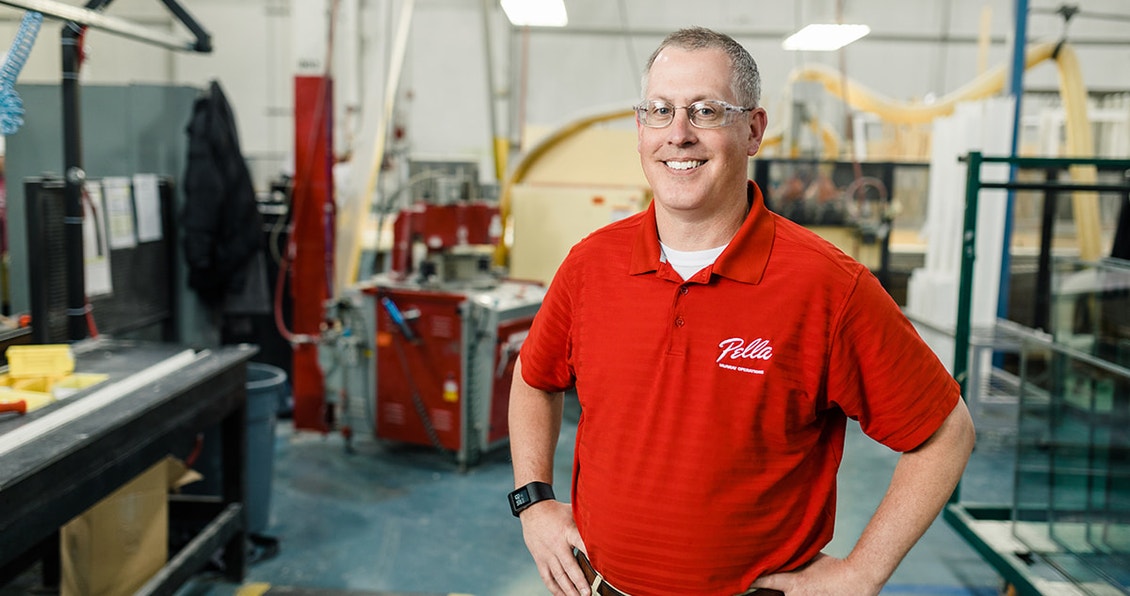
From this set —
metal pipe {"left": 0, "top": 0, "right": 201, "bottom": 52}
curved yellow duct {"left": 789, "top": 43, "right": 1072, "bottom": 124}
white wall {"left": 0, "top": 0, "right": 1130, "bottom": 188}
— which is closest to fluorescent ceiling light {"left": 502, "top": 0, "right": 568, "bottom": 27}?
metal pipe {"left": 0, "top": 0, "right": 201, "bottom": 52}

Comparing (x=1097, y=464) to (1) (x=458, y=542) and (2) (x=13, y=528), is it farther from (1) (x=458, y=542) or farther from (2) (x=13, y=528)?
(2) (x=13, y=528)

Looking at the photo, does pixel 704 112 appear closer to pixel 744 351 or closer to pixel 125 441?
pixel 744 351

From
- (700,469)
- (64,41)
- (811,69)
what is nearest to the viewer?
(700,469)

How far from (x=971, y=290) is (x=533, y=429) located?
2.10 m

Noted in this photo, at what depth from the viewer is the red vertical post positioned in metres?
4.71

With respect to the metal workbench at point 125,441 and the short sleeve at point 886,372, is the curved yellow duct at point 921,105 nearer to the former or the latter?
the metal workbench at point 125,441

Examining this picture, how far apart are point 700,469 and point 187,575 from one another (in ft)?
6.94

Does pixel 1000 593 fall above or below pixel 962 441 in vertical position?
below

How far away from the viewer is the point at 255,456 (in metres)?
3.46

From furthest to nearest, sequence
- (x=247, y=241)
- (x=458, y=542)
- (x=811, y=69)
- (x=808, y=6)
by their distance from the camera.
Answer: (x=808, y=6) < (x=811, y=69) < (x=247, y=241) < (x=458, y=542)

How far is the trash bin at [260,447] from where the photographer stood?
11.3 ft

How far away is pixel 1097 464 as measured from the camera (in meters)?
2.76

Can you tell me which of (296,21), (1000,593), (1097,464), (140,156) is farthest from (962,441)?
(296,21)

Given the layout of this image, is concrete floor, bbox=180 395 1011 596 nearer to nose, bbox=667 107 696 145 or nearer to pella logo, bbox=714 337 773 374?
pella logo, bbox=714 337 773 374
